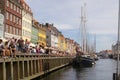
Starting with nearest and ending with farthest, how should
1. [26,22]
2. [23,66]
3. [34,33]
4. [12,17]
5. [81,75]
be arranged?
[23,66] → [81,75] → [12,17] → [26,22] → [34,33]

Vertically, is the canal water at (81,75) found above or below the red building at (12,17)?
below

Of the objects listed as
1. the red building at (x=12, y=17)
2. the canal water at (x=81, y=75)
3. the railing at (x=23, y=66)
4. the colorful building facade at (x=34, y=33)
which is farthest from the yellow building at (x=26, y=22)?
the railing at (x=23, y=66)

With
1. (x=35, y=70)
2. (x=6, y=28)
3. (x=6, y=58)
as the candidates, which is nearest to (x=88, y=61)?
(x=6, y=28)

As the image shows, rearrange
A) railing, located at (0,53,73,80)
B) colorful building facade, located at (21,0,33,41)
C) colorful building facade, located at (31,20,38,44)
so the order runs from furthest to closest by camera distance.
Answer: colorful building facade, located at (31,20,38,44) < colorful building facade, located at (21,0,33,41) < railing, located at (0,53,73,80)

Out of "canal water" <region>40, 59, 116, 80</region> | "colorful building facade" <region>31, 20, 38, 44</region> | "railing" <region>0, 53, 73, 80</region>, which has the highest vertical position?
"colorful building facade" <region>31, 20, 38, 44</region>

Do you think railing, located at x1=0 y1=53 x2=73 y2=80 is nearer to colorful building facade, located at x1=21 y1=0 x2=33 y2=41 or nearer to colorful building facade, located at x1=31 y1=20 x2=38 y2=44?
colorful building facade, located at x1=21 y1=0 x2=33 y2=41

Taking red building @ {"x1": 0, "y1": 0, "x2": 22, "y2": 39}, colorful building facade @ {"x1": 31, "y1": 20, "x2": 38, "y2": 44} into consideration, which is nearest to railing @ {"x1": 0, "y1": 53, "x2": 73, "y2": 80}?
red building @ {"x1": 0, "y1": 0, "x2": 22, "y2": 39}

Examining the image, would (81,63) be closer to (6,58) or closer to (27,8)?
(27,8)

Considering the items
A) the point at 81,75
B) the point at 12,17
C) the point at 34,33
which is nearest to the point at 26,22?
the point at 34,33

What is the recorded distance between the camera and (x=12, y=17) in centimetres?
8925

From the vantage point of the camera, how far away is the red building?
269 feet

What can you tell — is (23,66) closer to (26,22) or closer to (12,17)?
(12,17)

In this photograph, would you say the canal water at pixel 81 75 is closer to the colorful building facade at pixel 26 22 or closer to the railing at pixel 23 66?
the railing at pixel 23 66

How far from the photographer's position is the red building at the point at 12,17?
81.9 meters
